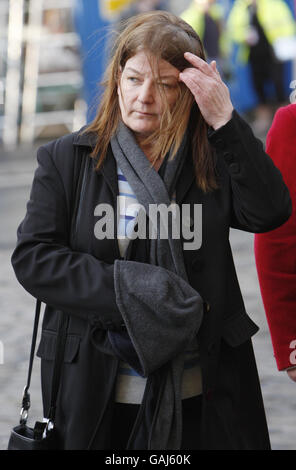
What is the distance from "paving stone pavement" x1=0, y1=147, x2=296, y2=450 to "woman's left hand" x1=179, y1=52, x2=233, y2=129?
2.00 m

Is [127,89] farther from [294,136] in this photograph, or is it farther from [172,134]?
[294,136]

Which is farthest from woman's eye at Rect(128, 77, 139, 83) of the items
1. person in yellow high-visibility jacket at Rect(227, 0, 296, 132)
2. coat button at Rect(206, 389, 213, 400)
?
person in yellow high-visibility jacket at Rect(227, 0, 296, 132)

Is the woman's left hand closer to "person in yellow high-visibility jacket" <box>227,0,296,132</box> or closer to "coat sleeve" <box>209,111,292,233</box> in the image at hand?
"coat sleeve" <box>209,111,292,233</box>

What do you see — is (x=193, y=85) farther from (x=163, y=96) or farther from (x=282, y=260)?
(x=282, y=260)

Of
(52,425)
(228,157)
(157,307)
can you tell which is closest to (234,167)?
(228,157)

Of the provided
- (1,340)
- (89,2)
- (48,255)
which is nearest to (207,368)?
(48,255)

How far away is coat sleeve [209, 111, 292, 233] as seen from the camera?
7.98ft

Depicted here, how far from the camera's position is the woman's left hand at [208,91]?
240cm

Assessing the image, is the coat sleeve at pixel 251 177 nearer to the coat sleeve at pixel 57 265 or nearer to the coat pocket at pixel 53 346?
the coat sleeve at pixel 57 265

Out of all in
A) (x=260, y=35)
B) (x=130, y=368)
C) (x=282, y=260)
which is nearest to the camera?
(x=130, y=368)

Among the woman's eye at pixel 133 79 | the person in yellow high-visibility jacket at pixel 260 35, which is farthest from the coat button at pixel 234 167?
the person in yellow high-visibility jacket at pixel 260 35

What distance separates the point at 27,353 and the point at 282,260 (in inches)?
114

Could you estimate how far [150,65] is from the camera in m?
2.43

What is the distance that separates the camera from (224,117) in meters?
2.44
